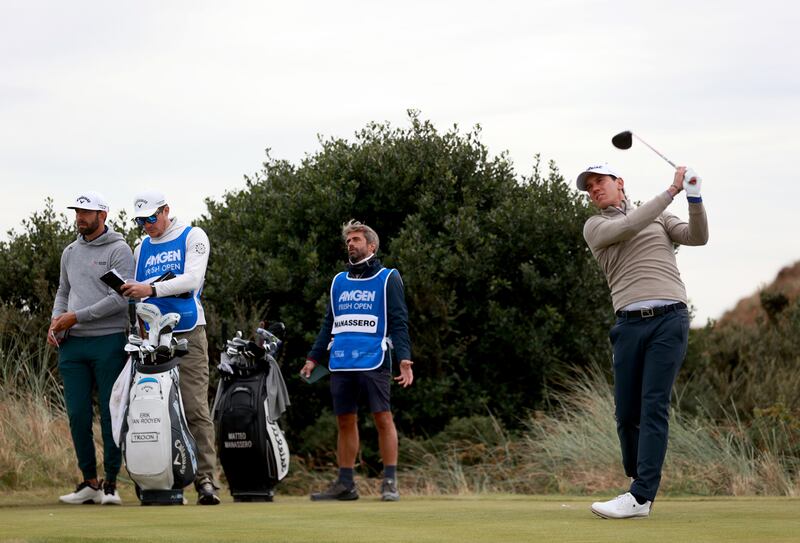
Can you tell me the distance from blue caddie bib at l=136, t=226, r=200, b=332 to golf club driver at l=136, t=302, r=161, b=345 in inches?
9.4

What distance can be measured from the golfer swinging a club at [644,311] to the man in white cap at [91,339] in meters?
3.92

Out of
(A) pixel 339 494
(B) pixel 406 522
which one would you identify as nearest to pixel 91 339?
(A) pixel 339 494

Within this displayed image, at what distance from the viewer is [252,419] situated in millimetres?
9914

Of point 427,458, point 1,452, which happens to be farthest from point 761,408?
point 1,452

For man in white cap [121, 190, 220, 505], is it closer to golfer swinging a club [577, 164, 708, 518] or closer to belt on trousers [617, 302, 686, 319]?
golfer swinging a club [577, 164, 708, 518]

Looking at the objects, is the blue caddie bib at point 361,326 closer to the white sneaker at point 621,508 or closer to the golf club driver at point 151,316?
the golf club driver at point 151,316

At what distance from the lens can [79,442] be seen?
9.66m

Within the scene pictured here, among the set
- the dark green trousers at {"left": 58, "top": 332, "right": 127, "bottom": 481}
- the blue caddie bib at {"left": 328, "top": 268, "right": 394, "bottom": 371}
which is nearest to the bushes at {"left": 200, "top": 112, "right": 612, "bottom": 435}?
the blue caddie bib at {"left": 328, "top": 268, "right": 394, "bottom": 371}

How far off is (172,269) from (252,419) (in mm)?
1402

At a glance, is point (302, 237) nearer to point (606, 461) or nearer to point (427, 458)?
point (427, 458)

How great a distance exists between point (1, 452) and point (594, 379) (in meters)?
6.72

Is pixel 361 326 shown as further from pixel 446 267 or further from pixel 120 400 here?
pixel 446 267

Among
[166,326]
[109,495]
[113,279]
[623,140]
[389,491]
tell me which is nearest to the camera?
[623,140]

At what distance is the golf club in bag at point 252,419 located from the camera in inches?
390
